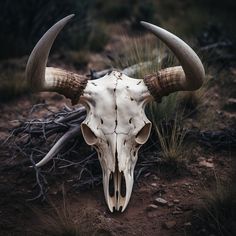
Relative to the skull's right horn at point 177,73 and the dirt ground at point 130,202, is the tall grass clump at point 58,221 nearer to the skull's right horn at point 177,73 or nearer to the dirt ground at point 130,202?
the dirt ground at point 130,202

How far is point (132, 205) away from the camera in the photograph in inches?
158

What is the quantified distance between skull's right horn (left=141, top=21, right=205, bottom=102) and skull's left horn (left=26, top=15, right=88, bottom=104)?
0.63 m

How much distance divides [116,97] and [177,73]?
60 cm

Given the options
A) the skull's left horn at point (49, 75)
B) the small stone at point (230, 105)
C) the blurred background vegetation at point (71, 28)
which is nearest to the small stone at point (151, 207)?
the skull's left horn at point (49, 75)

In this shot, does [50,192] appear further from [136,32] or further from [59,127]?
[136,32]

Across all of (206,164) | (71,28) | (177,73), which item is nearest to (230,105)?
(206,164)

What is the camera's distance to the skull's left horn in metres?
3.65

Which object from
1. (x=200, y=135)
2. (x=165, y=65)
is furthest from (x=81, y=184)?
(x=165, y=65)

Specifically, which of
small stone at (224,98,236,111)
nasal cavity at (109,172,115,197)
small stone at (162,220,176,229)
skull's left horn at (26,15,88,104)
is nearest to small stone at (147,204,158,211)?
small stone at (162,220,176,229)

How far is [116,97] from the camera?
3.91 meters

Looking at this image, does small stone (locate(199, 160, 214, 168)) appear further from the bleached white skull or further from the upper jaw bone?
the upper jaw bone

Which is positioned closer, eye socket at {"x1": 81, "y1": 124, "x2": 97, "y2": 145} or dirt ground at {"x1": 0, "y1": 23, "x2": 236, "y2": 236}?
dirt ground at {"x1": 0, "y1": 23, "x2": 236, "y2": 236}

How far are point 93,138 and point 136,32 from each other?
606 centimetres

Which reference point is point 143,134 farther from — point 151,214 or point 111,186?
point 151,214
